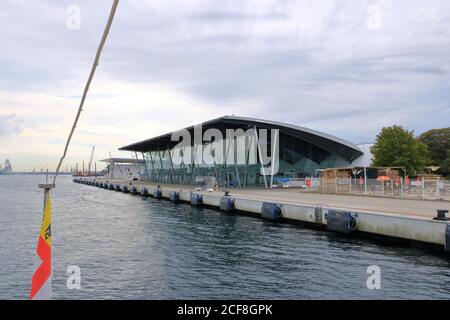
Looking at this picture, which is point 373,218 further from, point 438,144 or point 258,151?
point 438,144

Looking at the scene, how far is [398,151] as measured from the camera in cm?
6291

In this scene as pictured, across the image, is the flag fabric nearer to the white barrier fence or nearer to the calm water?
the calm water

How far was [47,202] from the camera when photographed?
573cm

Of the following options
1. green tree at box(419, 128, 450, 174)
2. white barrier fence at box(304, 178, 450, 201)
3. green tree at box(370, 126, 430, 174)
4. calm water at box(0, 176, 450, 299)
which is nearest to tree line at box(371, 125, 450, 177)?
A: green tree at box(370, 126, 430, 174)

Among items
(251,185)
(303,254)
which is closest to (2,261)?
(303,254)

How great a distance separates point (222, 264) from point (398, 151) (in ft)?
178

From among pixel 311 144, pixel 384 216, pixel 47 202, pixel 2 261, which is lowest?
pixel 2 261

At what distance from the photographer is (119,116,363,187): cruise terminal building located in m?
61.2

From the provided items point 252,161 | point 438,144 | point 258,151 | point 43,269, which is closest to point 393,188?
point 258,151

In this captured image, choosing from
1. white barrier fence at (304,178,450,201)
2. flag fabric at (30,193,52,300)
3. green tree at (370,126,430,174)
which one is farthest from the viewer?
green tree at (370,126,430,174)

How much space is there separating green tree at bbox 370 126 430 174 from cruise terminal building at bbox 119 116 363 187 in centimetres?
742

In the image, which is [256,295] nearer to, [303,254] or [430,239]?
[303,254]

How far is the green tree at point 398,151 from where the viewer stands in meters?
62.3
